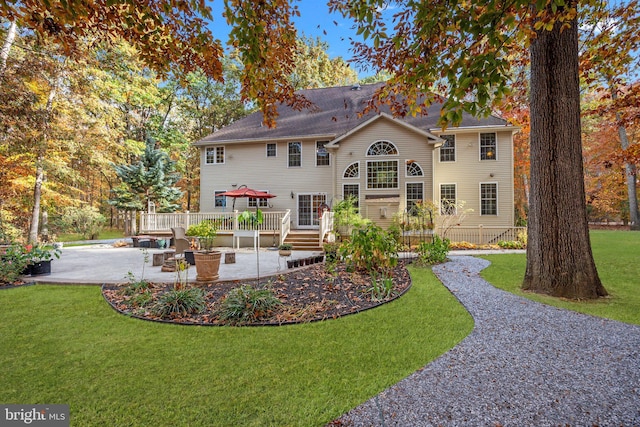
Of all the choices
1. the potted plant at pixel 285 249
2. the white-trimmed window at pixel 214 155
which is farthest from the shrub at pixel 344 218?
the white-trimmed window at pixel 214 155

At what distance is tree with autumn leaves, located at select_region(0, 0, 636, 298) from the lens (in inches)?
96.6

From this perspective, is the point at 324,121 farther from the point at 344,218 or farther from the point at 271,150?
the point at 344,218

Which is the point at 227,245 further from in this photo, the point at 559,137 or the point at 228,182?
the point at 559,137

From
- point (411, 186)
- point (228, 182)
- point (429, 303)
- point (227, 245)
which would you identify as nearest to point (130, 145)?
point (228, 182)

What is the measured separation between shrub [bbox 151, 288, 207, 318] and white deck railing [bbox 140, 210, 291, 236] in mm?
8246

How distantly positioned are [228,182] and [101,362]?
49.2ft

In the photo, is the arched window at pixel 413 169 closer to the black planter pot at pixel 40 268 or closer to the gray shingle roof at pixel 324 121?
the gray shingle roof at pixel 324 121


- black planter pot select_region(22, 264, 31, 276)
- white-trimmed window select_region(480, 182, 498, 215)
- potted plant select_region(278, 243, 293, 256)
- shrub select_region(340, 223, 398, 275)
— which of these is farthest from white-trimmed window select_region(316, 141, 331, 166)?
black planter pot select_region(22, 264, 31, 276)

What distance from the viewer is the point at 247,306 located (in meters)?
4.23

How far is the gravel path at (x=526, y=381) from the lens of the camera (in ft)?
7.06

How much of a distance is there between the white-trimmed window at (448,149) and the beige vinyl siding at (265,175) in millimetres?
5917

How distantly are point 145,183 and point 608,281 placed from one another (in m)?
20.2

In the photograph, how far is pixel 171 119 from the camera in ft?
85.0

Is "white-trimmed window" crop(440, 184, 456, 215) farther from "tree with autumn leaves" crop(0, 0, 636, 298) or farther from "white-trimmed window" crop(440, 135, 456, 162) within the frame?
"tree with autumn leaves" crop(0, 0, 636, 298)
